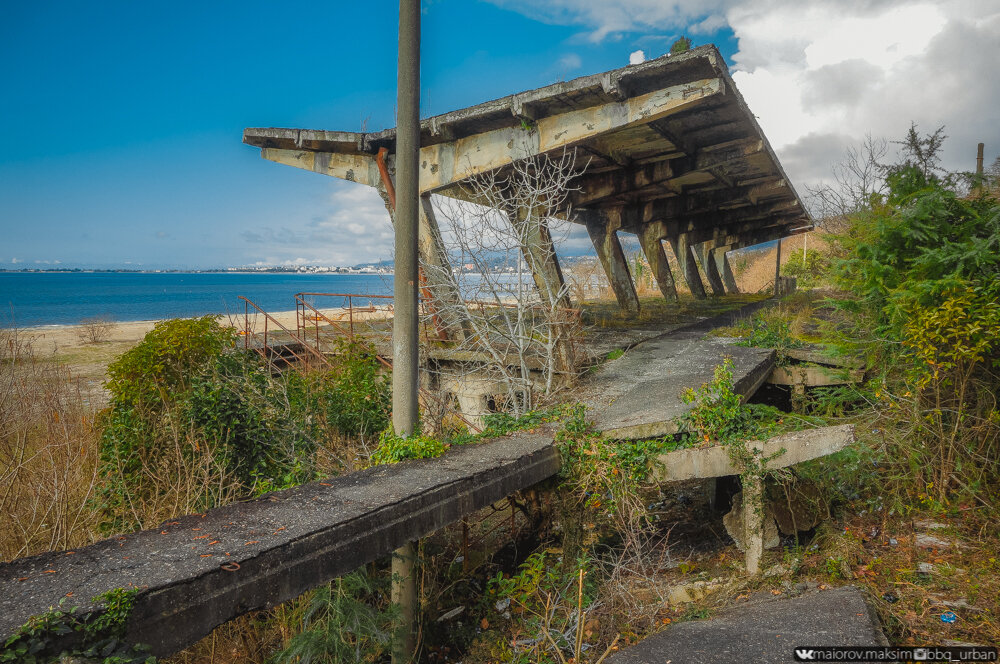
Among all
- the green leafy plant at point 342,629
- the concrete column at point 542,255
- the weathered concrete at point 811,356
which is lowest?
the green leafy plant at point 342,629

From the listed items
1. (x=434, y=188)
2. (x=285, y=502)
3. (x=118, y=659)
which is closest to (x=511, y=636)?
(x=285, y=502)

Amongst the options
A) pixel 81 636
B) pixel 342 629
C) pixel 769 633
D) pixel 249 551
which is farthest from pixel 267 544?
pixel 769 633

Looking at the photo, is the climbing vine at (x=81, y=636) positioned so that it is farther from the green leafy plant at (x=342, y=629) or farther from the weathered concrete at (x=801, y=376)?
the weathered concrete at (x=801, y=376)

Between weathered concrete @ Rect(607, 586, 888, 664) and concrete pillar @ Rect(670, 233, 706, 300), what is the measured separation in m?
16.7

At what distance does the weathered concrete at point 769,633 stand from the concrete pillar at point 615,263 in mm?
10954

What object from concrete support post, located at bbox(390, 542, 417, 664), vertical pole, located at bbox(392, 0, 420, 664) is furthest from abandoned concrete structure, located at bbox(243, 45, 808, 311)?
concrete support post, located at bbox(390, 542, 417, 664)

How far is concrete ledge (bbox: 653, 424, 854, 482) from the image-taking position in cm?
522

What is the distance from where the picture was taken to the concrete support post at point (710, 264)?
2431 cm

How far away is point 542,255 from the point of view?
8.72m

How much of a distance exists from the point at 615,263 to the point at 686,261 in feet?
22.3

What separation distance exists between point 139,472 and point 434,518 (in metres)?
3.79

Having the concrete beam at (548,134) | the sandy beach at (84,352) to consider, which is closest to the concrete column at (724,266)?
the sandy beach at (84,352)

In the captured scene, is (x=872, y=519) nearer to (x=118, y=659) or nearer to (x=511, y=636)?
(x=511, y=636)

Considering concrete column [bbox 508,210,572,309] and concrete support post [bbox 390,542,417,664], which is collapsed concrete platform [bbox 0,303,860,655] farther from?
concrete column [bbox 508,210,572,309]
